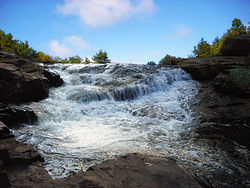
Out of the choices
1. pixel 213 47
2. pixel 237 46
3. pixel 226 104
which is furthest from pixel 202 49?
pixel 226 104

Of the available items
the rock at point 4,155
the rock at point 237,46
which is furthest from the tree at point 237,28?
the rock at point 4,155

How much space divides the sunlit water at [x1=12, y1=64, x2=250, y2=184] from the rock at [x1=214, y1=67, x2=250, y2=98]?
1456 mm

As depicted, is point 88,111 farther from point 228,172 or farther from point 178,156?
point 228,172

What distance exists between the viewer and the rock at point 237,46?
47.3 ft

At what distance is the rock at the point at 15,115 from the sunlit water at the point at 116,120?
321mm

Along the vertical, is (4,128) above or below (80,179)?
above

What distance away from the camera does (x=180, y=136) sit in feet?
17.0

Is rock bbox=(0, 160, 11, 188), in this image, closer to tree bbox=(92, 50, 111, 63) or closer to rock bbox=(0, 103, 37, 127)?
rock bbox=(0, 103, 37, 127)

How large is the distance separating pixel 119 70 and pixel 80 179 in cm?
1105

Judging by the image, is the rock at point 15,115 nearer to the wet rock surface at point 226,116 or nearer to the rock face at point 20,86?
the rock face at point 20,86

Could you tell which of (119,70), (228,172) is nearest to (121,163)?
(228,172)

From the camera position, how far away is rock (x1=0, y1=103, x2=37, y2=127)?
5.69 meters

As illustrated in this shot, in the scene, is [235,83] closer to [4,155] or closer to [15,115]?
[4,155]

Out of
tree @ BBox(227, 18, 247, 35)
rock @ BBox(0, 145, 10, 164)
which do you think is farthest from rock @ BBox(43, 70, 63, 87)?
Answer: tree @ BBox(227, 18, 247, 35)
